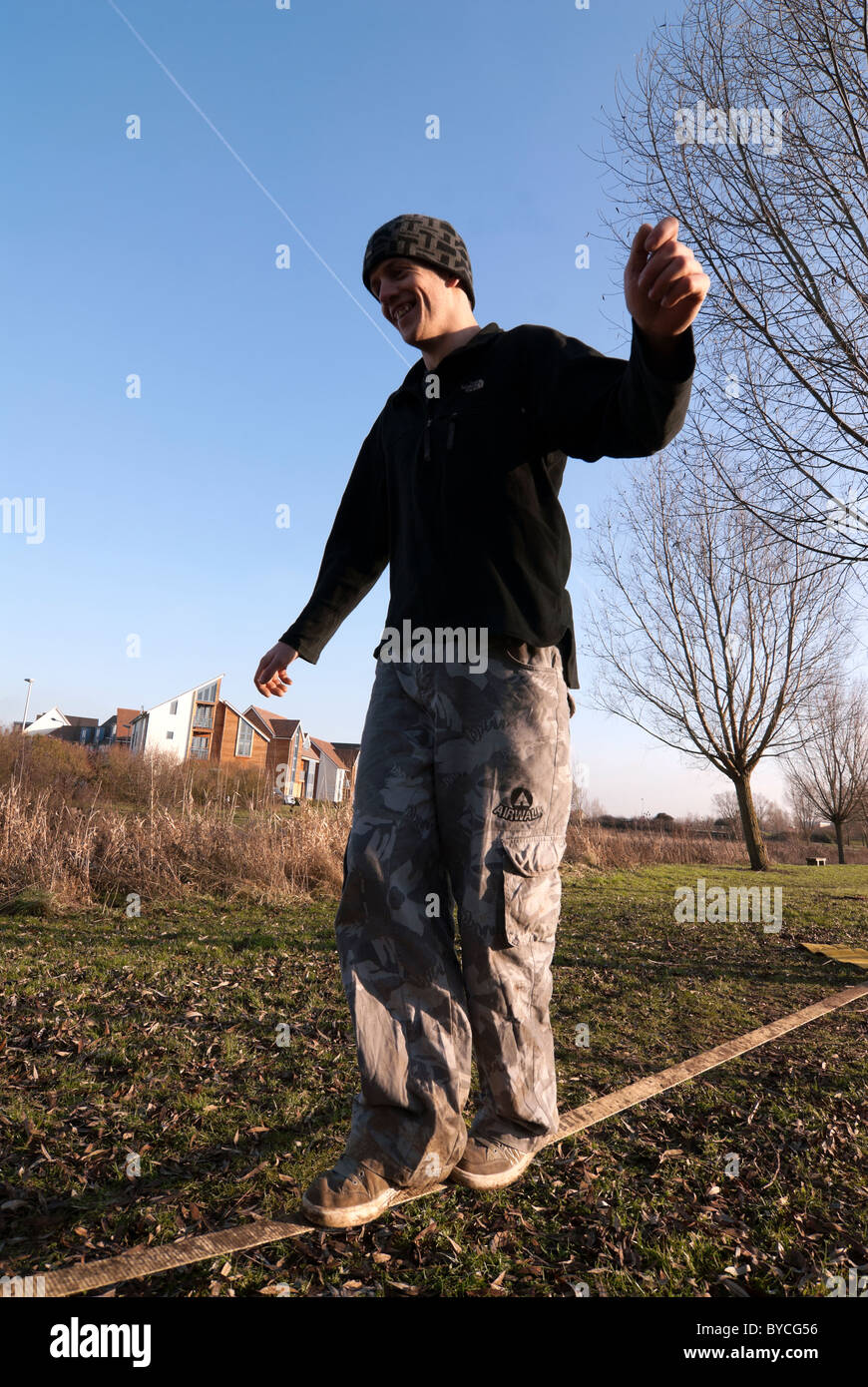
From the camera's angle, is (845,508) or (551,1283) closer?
(551,1283)

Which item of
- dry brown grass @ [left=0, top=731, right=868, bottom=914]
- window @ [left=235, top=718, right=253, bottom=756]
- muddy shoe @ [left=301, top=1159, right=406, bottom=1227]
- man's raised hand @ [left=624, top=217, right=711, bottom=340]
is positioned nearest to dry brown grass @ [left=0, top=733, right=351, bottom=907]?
dry brown grass @ [left=0, top=731, right=868, bottom=914]

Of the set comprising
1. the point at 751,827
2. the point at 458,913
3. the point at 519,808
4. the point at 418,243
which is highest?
the point at 418,243

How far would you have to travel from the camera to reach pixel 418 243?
2.28 meters

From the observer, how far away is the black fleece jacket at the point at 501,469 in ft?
6.63

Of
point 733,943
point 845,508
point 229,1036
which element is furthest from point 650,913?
point 229,1036

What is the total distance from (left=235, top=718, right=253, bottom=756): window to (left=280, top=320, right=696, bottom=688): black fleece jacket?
4370 centimetres

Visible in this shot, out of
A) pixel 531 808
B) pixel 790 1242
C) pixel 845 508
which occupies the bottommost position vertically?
pixel 790 1242

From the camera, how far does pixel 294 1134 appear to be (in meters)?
2.68

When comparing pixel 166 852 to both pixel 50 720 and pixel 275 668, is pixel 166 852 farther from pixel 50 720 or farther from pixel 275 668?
pixel 50 720

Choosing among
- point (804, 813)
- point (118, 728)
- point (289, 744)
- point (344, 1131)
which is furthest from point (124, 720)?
point (344, 1131)

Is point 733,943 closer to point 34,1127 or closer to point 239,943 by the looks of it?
point 239,943

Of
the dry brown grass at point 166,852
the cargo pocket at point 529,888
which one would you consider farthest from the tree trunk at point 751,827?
the cargo pocket at point 529,888

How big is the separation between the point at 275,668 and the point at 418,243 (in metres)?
1.35
